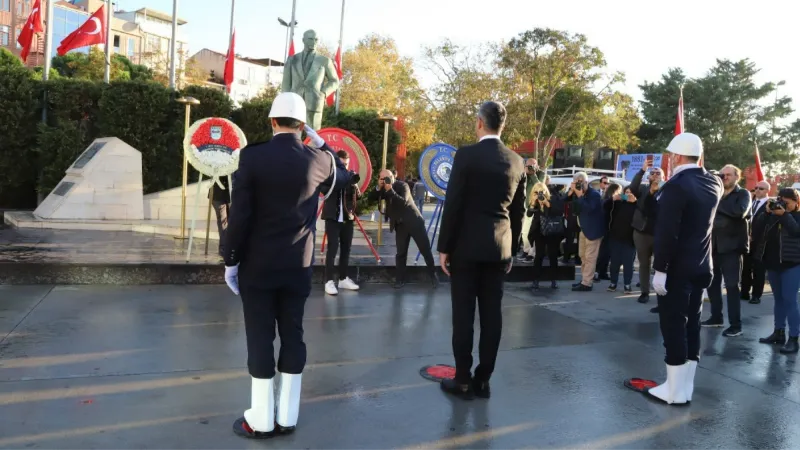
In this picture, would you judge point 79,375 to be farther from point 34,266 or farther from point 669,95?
point 669,95

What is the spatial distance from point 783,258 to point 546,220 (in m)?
3.42

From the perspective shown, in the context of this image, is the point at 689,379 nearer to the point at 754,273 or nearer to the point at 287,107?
the point at 287,107

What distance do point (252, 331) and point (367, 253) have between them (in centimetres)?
691

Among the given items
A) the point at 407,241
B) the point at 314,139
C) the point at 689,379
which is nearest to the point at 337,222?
the point at 407,241

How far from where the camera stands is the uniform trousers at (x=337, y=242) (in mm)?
7953

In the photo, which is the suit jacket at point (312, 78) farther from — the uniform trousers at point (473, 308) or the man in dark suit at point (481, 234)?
the uniform trousers at point (473, 308)

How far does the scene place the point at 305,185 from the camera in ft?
11.9

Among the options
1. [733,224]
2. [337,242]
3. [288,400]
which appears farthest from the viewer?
[337,242]

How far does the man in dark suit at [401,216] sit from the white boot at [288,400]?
488cm

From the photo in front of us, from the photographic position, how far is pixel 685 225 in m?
4.55

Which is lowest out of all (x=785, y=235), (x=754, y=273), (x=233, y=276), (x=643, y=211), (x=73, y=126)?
(x=754, y=273)

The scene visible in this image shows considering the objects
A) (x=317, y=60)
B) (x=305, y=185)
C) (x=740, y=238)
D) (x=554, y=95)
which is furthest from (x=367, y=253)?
(x=554, y=95)

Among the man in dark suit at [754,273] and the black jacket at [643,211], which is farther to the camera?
the man in dark suit at [754,273]

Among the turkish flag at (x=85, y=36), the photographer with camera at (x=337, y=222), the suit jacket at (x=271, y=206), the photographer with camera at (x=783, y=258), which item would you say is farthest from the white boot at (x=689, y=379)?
the turkish flag at (x=85, y=36)
